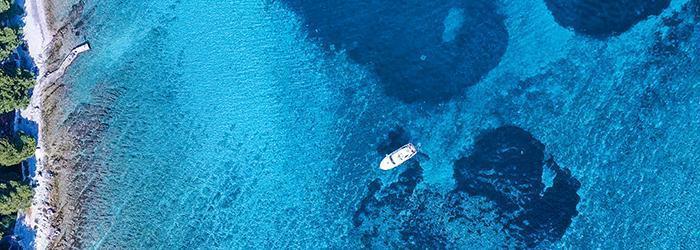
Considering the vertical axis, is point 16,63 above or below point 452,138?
above

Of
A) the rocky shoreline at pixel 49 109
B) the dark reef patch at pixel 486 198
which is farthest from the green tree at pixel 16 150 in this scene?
the dark reef patch at pixel 486 198

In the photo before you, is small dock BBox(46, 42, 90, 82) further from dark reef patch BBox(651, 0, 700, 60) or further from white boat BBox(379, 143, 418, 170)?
dark reef patch BBox(651, 0, 700, 60)

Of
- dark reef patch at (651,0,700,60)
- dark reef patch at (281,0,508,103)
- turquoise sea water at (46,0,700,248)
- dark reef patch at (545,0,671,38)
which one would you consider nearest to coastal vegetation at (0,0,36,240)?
turquoise sea water at (46,0,700,248)

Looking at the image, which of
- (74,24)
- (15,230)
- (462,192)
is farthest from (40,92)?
(462,192)

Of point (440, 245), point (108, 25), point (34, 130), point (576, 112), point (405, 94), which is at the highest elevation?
point (108, 25)

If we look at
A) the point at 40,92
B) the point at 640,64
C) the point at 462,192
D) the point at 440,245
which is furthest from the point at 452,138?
the point at 40,92

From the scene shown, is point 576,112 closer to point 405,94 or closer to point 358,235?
point 405,94
